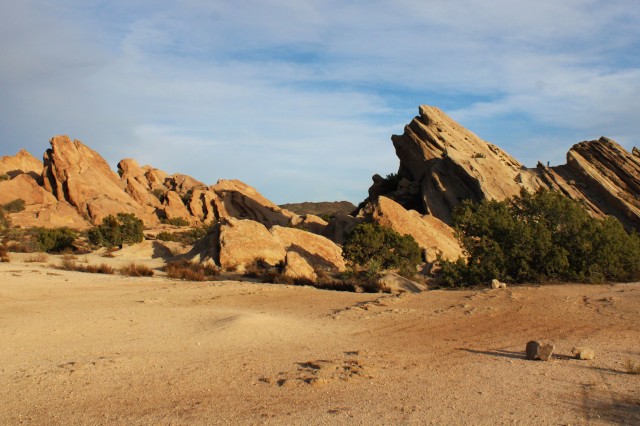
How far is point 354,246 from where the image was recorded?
22750 mm

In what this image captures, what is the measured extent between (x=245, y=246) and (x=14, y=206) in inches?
1605

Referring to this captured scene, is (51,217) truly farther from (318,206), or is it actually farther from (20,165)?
(318,206)

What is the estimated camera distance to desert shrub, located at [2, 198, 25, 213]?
54419 mm

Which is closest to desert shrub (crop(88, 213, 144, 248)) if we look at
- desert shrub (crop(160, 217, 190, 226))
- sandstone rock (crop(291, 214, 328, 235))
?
sandstone rock (crop(291, 214, 328, 235))

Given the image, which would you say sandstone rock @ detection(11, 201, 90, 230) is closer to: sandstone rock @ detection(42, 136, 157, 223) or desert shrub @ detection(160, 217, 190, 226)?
sandstone rock @ detection(42, 136, 157, 223)

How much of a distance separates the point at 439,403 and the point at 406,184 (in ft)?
138

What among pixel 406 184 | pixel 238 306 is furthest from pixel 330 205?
pixel 238 306

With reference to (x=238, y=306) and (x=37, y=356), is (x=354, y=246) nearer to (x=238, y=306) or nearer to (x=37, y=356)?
(x=238, y=306)

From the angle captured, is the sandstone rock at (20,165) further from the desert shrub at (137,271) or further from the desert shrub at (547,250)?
the desert shrub at (547,250)

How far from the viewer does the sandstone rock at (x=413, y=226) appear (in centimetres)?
3108

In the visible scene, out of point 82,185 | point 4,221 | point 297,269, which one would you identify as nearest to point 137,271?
point 297,269

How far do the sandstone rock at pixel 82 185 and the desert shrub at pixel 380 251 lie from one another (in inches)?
1528

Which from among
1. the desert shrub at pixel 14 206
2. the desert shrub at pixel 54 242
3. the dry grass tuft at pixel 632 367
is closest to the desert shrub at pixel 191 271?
the desert shrub at pixel 54 242

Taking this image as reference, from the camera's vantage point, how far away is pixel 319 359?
807cm
